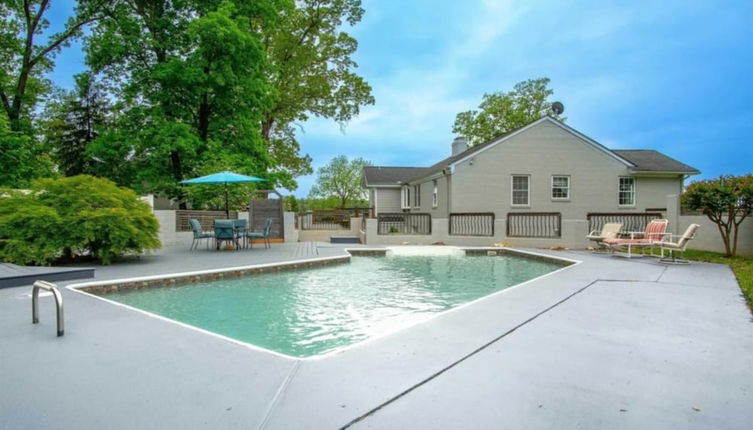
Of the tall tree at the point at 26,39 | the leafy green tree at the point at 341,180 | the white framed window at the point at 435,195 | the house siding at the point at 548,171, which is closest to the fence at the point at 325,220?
the white framed window at the point at 435,195

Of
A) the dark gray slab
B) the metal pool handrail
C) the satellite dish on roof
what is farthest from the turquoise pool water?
the satellite dish on roof

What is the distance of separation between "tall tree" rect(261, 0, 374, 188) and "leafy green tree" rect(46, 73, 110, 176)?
10795 millimetres

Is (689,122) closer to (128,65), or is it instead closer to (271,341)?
(271,341)

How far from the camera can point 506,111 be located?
1254 inches

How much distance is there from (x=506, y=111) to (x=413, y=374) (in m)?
32.3

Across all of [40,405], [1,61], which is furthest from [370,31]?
[40,405]

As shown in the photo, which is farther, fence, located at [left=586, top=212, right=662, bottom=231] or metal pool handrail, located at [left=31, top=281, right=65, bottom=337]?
fence, located at [left=586, top=212, right=662, bottom=231]

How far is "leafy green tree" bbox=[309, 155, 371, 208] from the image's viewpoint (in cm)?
4222

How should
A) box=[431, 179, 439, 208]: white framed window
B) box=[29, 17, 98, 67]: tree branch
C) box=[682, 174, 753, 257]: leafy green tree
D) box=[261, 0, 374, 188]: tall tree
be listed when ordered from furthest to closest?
box=[261, 0, 374, 188]: tall tree < box=[431, 179, 439, 208]: white framed window < box=[29, 17, 98, 67]: tree branch < box=[682, 174, 753, 257]: leafy green tree

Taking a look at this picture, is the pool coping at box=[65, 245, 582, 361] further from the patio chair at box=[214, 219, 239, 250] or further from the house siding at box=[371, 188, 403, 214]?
the house siding at box=[371, 188, 403, 214]

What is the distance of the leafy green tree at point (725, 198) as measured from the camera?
9.86 meters

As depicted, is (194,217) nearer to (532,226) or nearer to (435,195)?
(435,195)

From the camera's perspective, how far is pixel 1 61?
774 inches

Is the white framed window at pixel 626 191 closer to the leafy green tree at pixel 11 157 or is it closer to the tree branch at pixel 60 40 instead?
the leafy green tree at pixel 11 157
